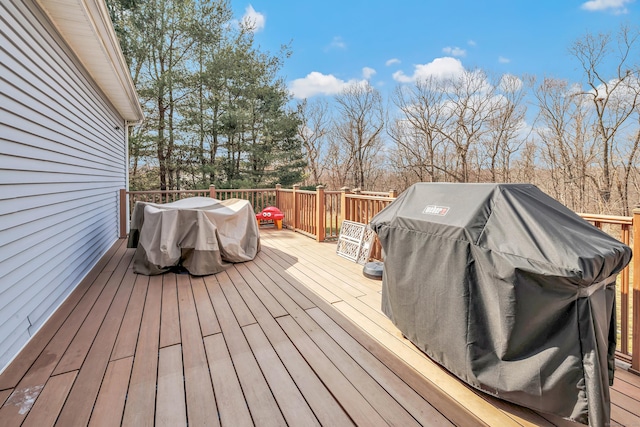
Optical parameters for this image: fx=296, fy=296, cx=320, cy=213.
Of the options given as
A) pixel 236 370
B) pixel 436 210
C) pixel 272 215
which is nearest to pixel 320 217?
pixel 272 215

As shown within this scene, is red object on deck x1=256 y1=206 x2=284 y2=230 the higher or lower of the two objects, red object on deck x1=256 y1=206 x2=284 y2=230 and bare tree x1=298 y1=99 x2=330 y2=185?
the lower

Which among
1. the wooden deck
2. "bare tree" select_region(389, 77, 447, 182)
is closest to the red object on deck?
the wooden deck

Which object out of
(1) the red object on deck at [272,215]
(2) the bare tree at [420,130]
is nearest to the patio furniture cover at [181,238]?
(1) the red object on deck at [272,215]

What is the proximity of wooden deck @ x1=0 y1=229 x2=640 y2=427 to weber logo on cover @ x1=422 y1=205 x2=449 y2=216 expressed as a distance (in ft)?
3.23

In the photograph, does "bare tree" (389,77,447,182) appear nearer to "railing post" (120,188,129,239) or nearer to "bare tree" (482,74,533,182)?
"bare tree" (482,74,533,182)

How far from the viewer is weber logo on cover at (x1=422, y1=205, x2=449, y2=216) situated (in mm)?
1833

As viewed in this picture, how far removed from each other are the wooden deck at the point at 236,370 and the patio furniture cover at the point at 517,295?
25 centimetres

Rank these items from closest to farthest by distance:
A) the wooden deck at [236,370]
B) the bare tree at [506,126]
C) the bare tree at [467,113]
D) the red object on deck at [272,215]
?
the wooden deck at [236,370], the red object on deck at [272,215], the bare tree at [506,126], the bare tree at [467,113]

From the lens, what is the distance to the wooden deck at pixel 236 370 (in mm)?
1506

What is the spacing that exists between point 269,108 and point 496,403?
40.0ft

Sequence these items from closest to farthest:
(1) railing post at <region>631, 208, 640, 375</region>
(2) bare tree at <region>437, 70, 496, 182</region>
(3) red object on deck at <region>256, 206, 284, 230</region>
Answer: (1) railing post at <region>631, 208, 640, 375</region>
(3) red object on deck at <region>256, 206, 284, 230</region>
(2) bare tree at <region>437, 70, 496, 182</region>

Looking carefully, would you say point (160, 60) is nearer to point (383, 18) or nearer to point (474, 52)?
point (383, 18)

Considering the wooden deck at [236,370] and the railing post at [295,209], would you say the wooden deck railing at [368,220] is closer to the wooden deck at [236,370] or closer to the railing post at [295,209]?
the railing post at [295,209]

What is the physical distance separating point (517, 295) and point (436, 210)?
26.4 inches
